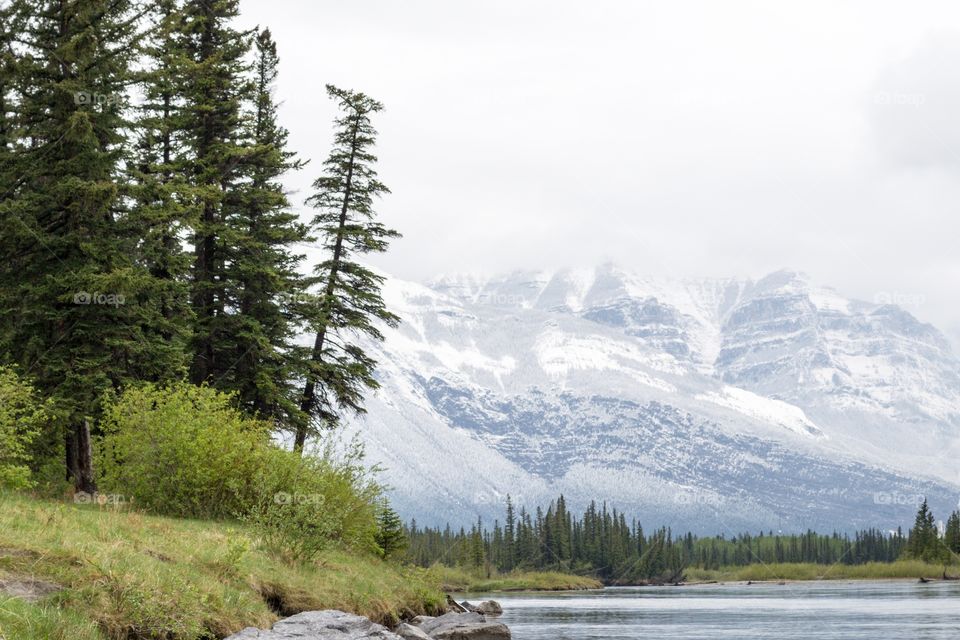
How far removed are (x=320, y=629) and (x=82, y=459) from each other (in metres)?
16.9

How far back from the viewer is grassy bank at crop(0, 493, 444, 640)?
17672mm

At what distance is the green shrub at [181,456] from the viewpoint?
32062 mm

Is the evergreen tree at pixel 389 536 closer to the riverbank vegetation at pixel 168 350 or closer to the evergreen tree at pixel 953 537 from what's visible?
the riverbank vegetation at pixel 168 350

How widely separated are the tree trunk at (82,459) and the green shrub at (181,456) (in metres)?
0.51

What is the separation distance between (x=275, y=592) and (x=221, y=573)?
2.16 m

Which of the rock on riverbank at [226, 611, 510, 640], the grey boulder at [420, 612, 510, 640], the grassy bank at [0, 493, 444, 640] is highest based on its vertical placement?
the grassy bank at [0, 493, 444, 640]

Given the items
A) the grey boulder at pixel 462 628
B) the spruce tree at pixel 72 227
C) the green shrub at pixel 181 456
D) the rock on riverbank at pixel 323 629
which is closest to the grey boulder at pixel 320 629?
the rock on riverbank at pixel 323 629

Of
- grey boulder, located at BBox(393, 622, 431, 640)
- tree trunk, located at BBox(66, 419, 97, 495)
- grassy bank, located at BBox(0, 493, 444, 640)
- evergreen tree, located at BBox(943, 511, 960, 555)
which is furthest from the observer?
evergreen tree, located at BBox(943, 511, 960, 555)

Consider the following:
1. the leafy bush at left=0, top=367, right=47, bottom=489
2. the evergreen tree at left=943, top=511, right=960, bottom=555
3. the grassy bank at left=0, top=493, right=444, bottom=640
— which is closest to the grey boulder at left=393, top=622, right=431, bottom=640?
the grassy bank at left=0, top=493, right=444, bottom=640

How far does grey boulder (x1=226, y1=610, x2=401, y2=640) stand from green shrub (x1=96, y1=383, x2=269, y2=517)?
10095 millimetres

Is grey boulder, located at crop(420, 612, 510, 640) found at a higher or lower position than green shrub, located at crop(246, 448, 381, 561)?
lower

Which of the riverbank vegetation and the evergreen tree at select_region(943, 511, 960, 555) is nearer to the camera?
the riverbank vegetation

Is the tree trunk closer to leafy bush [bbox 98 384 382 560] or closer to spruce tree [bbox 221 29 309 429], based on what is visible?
leafy bush [bbox 98 384 382 560]

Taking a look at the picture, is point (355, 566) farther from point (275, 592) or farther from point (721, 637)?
point (721, 637)
